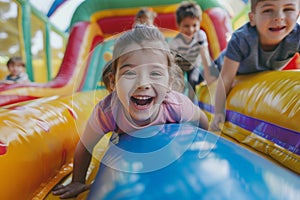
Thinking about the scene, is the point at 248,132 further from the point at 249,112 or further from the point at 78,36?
the point at 78,36

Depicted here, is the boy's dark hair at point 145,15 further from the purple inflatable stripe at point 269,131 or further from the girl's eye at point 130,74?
the girl's eye at point 130,74

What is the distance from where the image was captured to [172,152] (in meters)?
0.61

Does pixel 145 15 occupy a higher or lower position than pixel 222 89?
higher

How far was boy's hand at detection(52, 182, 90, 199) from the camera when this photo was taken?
30.4 inches

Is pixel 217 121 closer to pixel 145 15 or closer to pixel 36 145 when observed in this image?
pixel 36 145

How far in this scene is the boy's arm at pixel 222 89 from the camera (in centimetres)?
112

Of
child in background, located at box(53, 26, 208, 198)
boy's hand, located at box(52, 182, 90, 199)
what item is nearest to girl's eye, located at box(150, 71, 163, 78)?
child in background, located at box(53, 26, 208, 198)

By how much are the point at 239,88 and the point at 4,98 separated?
1.21m

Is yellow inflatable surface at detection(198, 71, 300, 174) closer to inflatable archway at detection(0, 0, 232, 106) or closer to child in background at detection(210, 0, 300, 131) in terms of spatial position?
child in background at detection(210, 0, 300, 131)

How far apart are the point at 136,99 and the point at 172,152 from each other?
14 centimetres

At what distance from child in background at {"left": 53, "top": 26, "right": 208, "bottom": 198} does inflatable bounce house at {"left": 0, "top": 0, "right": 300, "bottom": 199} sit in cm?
4

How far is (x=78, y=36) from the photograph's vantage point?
245 cm

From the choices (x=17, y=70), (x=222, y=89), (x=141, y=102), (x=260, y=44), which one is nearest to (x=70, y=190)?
(x=141, y=102)

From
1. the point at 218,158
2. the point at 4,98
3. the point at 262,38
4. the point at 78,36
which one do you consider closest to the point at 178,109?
the point at 218,158
